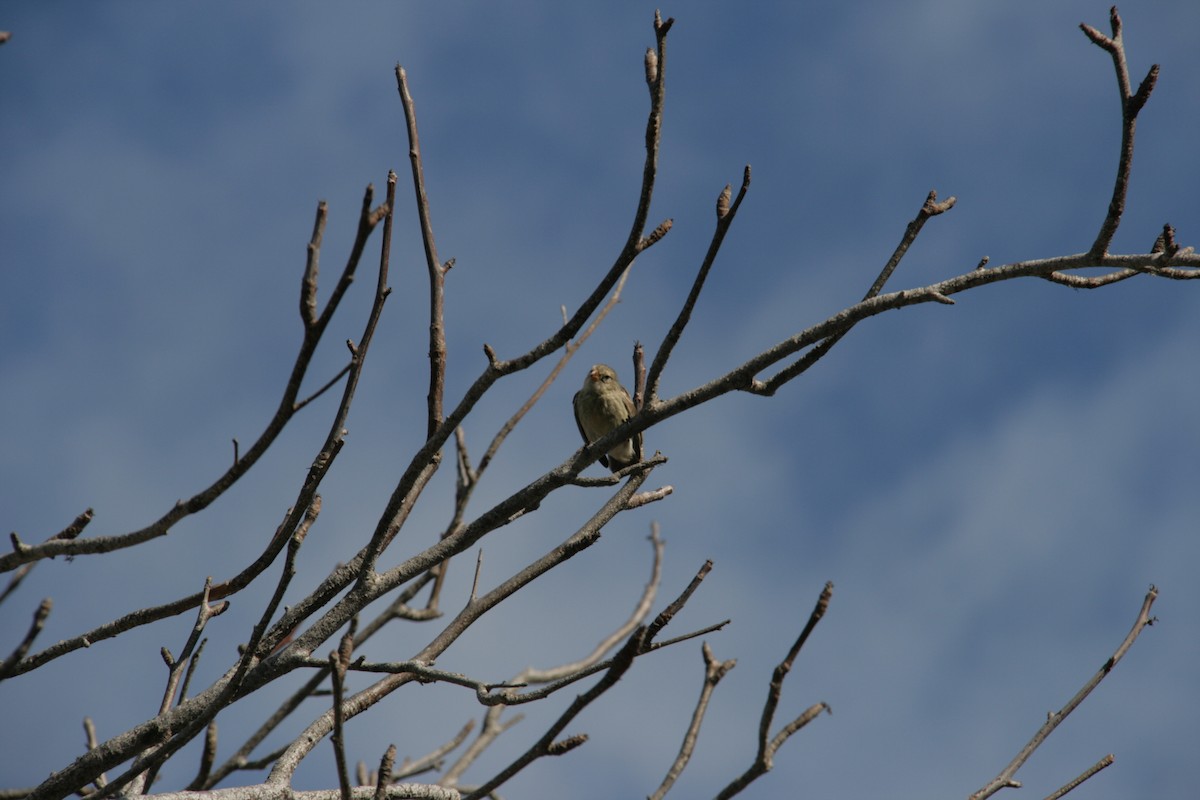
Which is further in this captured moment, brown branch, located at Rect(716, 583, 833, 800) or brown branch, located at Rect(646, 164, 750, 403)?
brown branch, located at Rect(646, 164, 750, 403)

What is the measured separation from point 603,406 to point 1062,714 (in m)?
6.23

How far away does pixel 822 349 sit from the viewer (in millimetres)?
3340

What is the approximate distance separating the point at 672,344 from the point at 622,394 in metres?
6.27

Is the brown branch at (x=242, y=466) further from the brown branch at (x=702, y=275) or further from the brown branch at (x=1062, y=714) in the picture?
the brown branch at (x=1062, y=714)

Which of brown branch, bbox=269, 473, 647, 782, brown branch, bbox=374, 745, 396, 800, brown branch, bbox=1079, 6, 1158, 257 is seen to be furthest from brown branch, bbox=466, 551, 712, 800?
brown branch, bbox=1079, 6, 1158, 257

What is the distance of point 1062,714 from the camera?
3.39 meters

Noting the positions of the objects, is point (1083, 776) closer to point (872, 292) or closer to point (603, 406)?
point (872, 292)

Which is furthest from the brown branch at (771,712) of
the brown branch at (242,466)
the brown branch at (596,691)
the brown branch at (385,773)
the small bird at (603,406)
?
the small bird at (603,406)

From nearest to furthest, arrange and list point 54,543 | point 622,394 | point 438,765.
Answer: point 54,543
point 438,765
point 622,394

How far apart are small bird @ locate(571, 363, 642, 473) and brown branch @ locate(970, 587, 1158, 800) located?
566 centimetres

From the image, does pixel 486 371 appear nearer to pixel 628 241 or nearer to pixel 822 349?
pixel 628 241

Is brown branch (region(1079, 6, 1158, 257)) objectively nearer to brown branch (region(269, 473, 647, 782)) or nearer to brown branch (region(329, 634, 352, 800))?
brown branch (region(269, 473, 647, 782))

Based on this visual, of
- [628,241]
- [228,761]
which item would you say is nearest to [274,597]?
[628,241]

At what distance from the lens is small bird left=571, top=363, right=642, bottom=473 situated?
9367 mm
